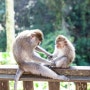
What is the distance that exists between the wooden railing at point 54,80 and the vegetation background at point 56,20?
33.9 ft

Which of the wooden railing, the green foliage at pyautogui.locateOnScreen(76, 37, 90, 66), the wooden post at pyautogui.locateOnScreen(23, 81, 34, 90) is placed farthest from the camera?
the green foliage at pyautogui.locateOnScreen(76, 37, 90, 66)

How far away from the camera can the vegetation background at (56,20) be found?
13.6 meters

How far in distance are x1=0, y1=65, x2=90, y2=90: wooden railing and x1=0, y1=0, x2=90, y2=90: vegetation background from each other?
10.3 meters

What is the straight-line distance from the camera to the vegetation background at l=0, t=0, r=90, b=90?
13.6 meters

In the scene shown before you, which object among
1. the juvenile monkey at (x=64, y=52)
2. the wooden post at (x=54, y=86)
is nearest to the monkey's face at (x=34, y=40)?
the juvenile monkey at (x=64, y=52)

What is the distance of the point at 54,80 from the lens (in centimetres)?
216

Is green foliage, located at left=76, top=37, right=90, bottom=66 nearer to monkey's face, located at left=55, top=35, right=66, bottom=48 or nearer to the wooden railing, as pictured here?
monkey's face, located at left=55, top=35, right=66, bottom=48

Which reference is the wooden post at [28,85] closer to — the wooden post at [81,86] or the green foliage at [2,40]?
the wooden post at [81,86]

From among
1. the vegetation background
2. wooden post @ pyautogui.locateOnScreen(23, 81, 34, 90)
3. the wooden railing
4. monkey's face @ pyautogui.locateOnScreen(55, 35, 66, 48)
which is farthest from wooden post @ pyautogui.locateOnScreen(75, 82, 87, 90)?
the vegetation background

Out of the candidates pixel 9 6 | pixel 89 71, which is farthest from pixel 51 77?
pixel 9 6

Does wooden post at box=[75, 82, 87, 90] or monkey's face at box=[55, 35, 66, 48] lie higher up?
monkey's face at box=[55, 35, 66, 48]

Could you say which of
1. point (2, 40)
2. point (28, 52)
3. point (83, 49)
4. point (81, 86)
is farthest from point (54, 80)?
point (2, 40)

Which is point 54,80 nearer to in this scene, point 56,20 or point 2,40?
point 56,20

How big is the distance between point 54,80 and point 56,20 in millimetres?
12160
